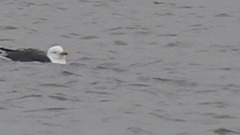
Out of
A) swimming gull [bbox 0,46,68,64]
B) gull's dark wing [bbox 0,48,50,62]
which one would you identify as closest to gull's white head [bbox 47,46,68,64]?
swimming gull [bbox 0,46,68,64]

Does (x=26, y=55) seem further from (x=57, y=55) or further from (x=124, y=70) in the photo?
(x=124, y=70)

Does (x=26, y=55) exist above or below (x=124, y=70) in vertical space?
above

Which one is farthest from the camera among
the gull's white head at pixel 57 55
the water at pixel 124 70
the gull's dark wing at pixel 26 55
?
the gull's white head at pixel 57 55

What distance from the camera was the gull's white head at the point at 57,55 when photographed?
19781 millimetres

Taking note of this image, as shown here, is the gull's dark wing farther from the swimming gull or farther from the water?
the water

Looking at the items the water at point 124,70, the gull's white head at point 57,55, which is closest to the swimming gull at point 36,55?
the gull's white head at point 57,55

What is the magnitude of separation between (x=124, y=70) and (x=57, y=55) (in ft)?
4.65

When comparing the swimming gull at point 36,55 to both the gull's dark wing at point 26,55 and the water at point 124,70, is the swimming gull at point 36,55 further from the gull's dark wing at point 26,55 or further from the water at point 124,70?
the water at point 124,70

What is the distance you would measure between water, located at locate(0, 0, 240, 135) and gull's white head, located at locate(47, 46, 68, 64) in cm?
19

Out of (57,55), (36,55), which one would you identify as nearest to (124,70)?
(57,55)

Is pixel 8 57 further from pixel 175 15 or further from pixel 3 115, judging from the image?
pixel 175 15

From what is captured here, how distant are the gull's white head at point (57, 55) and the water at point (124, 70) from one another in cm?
19

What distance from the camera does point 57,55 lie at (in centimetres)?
1977

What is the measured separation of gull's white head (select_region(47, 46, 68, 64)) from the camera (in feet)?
64.9
